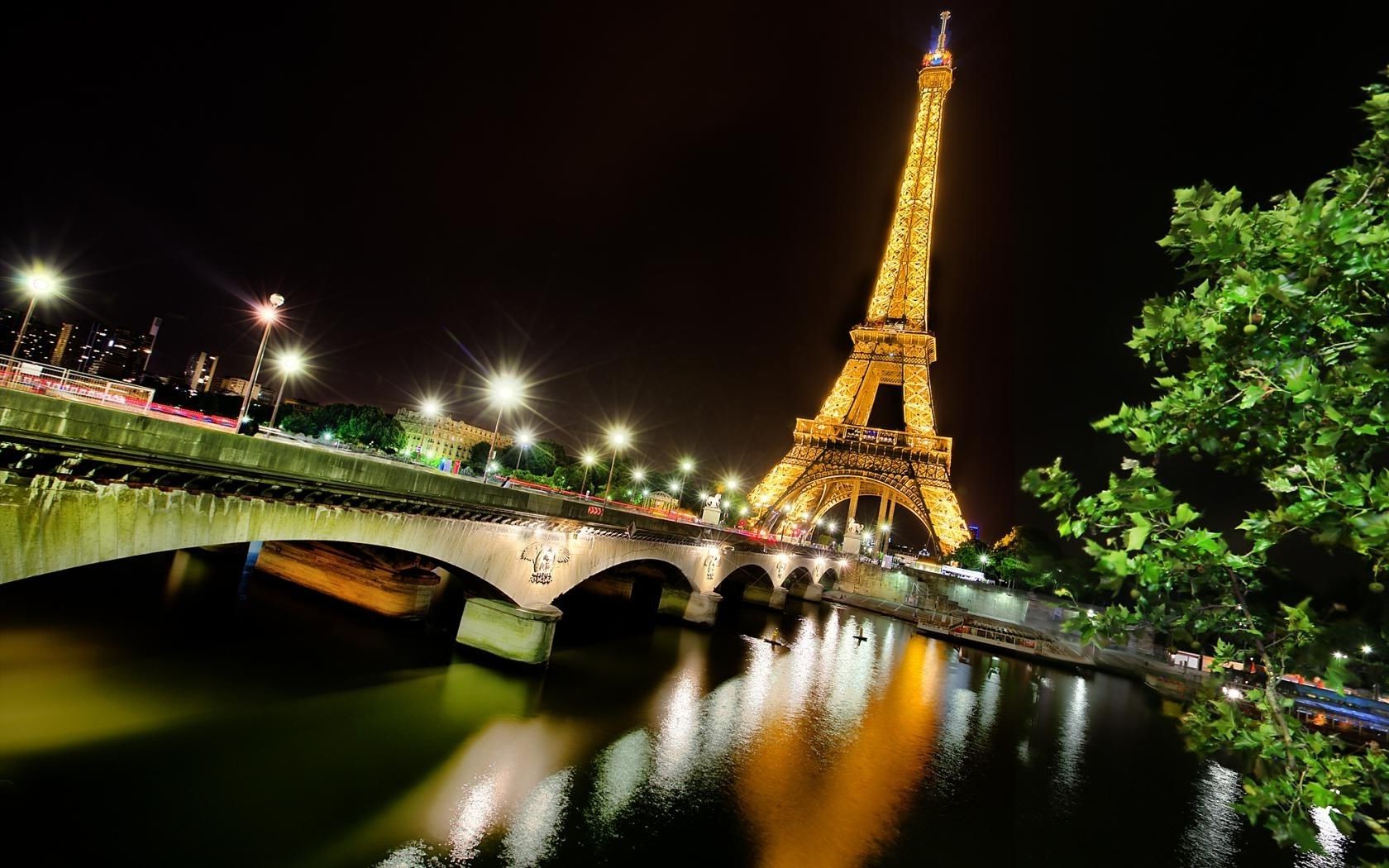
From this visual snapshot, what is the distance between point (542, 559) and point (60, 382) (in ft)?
47.2

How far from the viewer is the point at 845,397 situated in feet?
255

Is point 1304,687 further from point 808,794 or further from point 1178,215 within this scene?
point 1178,215

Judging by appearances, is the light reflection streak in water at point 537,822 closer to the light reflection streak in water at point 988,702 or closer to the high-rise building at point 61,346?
the light reflection streak in water at point 988,702

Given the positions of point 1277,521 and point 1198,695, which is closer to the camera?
point 1277,521

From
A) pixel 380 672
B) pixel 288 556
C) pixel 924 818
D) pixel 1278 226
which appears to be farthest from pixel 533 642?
pixel 1278 226

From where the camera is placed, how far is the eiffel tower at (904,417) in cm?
7275

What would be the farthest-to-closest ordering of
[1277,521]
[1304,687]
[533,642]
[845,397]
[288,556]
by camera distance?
[845,397] < [1304,687] < [288,556] < [533,642] < [1277,521]

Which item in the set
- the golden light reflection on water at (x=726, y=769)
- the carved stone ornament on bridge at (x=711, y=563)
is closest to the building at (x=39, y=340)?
the carved stone ornament on bridge at (x=711, y=563)

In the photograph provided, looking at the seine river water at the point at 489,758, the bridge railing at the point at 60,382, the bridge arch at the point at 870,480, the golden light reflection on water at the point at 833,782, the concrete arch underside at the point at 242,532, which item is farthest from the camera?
the bridge arch at the point at 870,480

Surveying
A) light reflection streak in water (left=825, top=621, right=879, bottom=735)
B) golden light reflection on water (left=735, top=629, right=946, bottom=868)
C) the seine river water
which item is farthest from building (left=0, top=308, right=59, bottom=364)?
golden light reflection on water (left=735, top=629, right=946, bottom=868)

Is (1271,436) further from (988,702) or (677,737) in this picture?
(988,702)

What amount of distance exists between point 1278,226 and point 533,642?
23698 mm

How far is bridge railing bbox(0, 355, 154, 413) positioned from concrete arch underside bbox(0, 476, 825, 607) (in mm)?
2214

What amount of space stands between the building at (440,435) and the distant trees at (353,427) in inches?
1698
